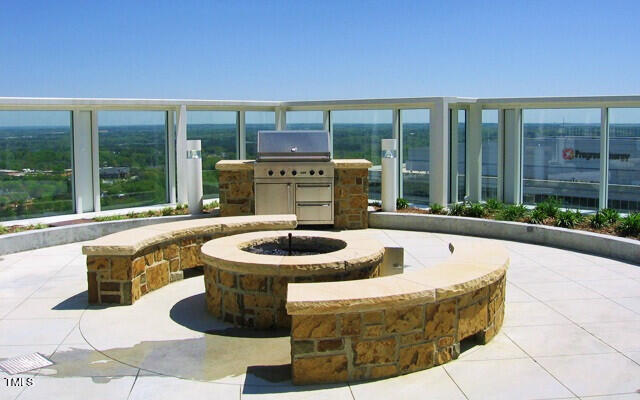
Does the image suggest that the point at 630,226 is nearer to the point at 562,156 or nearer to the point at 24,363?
the point at 562,156

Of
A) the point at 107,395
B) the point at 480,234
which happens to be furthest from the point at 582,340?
the point at 480,234

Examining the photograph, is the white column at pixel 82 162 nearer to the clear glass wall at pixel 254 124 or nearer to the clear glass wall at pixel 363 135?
the clear glass wall at pixel 254 124

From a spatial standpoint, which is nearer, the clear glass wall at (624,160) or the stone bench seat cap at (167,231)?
the stone bench seat cap at (167,231)

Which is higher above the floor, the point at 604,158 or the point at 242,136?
the point at 242,136

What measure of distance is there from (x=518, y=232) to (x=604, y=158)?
3147 mm

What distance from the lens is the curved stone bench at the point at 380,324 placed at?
5355mm

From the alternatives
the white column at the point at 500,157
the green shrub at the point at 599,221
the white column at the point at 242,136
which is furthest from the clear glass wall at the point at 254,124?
the green shrub at the point at 599,221

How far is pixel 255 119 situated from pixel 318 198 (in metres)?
4.20

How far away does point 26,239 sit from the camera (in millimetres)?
11125

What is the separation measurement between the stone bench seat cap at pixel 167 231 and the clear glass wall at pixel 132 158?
5.63m

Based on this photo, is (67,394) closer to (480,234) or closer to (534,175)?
(480,234)

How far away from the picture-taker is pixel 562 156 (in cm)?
1455

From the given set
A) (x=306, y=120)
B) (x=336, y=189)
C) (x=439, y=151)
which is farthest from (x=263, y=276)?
(x=306, y=120)

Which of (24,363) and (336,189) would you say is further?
(336,189)
